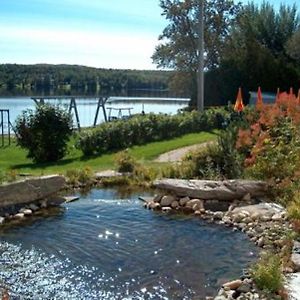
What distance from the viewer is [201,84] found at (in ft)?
65.5

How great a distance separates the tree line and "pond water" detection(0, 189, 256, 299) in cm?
1952

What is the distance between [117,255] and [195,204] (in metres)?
2.69

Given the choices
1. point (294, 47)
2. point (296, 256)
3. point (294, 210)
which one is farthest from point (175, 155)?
point (294, 47)

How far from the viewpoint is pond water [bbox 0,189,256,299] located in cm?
547

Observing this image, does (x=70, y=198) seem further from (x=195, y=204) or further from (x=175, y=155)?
(x=175, y=155)

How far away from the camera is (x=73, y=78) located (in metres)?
43.3

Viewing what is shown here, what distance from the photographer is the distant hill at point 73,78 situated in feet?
133

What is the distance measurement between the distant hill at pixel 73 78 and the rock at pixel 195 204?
31290 mm

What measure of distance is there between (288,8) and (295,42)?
163 inches

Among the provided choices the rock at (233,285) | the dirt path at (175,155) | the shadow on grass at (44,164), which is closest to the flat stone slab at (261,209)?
the rock at (233,285)

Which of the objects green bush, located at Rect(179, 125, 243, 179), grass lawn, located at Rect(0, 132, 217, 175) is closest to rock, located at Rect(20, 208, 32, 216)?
grass lawn, located at Rect(0, 132, 217, 175)

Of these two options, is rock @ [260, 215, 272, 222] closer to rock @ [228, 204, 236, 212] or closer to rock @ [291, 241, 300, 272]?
rock @ [228, 204, 236, 212]

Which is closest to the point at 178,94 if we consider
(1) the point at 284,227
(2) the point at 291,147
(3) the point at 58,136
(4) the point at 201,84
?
(4) the point at 201,84

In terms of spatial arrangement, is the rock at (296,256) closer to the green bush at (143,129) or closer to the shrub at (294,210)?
the shrub at (294,210)
